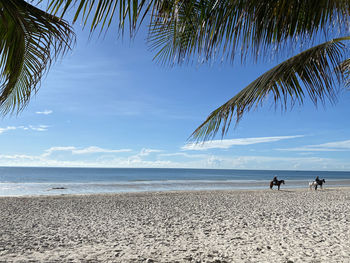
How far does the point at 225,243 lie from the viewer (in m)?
5.39

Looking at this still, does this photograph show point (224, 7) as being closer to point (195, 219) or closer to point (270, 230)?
point (270, 230)

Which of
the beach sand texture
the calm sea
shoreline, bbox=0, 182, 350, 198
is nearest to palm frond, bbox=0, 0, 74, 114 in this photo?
the beach sand texture

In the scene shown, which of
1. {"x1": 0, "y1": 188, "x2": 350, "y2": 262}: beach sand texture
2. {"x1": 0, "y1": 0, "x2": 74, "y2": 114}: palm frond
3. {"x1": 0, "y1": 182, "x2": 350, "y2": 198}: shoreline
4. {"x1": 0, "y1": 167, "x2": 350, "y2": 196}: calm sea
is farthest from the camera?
{"x1": 0, "y1": 167, "x2": 350, "y2": 196}: calm sea

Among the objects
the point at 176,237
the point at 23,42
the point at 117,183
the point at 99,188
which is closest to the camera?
the point at 23,42

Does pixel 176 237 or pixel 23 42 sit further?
pixel 176 237

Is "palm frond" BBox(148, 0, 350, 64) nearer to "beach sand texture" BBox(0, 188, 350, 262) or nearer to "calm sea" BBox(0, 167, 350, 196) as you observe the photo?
"beach sand texture" BBox(0, 188, 350, 262)

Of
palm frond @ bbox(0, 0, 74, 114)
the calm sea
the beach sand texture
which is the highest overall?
palm frond @ bbox(0, 0, 74, 114)

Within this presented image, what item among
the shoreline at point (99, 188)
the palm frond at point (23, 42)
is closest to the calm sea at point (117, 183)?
the shoreline at point (99, 188)

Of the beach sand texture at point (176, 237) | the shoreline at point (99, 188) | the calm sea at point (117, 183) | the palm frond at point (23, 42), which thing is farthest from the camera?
the calm sea at point (117, 183)

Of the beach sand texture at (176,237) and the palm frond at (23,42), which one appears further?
the beach sand texture at (176,237)

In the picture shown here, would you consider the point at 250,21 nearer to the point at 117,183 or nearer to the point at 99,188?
the point at 99,188

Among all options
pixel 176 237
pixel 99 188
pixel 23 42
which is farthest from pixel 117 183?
pixel 23 42

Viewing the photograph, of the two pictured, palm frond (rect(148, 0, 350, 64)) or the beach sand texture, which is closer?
palm frond (rect(148, 0, 350, 64))

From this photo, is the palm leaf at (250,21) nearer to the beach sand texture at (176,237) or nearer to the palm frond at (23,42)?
the palm frond at (23,42)
